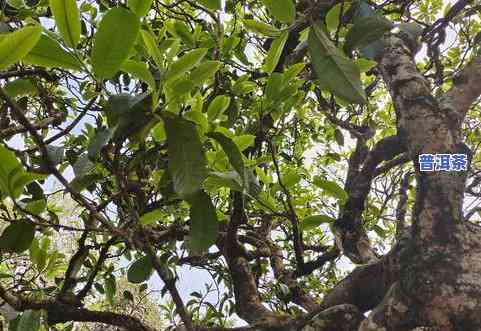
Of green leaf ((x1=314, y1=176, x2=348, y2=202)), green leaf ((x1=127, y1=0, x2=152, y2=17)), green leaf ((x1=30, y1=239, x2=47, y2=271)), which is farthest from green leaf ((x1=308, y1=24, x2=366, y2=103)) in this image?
green leaf ((x1=30, y1=239, x2=47, y2=271))

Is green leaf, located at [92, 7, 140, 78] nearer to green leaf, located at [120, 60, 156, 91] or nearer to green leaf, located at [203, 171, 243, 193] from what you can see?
green leaf, located at [120, 60, 156, 91]

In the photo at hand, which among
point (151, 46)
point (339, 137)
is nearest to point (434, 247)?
point (151, 46)

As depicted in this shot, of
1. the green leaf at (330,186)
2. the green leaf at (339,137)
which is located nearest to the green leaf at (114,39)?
the green leaf at (330,186)

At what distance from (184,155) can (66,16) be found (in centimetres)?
25

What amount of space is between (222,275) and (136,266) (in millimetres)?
1014

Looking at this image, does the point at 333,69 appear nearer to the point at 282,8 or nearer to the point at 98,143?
the point at 282,8

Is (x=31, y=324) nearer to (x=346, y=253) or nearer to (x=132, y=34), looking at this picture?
(x=132, y=34)

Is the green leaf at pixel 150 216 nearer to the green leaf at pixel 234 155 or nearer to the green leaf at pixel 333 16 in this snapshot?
the green leaf at pixel 234 155

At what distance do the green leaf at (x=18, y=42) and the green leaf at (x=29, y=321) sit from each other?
65 cm

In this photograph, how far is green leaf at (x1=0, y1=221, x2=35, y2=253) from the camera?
95cm

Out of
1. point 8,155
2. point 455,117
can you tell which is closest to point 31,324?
Result: point 8,155

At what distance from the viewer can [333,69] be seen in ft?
2.27

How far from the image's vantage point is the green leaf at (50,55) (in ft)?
2.20

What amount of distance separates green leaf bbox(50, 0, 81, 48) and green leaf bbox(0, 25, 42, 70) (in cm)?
3
